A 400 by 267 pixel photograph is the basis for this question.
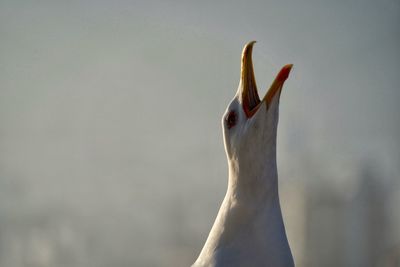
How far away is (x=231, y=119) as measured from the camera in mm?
3137

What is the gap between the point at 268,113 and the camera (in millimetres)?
3002

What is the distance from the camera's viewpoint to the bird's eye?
123 inches

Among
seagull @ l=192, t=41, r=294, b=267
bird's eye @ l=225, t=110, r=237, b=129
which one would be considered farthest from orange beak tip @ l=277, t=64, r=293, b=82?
bird's eye @ l=225, t=110, r=237, b=129

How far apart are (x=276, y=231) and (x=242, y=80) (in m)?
0.71

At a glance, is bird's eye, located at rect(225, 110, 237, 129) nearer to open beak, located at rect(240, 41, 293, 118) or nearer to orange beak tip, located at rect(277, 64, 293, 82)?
open beak, located at rect(240, 41, 293, 118)

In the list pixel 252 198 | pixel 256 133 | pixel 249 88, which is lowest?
pixel 252 198

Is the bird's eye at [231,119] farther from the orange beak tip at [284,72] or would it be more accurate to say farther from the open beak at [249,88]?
the orange beak tip at [284,72]

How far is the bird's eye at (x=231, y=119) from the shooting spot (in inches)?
123

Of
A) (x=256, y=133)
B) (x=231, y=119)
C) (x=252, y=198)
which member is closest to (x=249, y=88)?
(x=231, y=119)

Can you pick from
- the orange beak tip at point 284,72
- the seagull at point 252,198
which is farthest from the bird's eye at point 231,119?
the orange beak tip at point 284,72

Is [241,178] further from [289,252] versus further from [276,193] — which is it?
[289,252]

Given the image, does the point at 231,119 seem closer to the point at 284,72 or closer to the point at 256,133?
the point at 256,133

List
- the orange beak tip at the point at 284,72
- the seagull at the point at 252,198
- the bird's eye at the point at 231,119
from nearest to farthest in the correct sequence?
the seagull at the point at 252,198 < the orange beak tip at the point at 284,72 < the bird's eye at the point at 231,119

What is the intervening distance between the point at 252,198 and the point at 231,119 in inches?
15.1
